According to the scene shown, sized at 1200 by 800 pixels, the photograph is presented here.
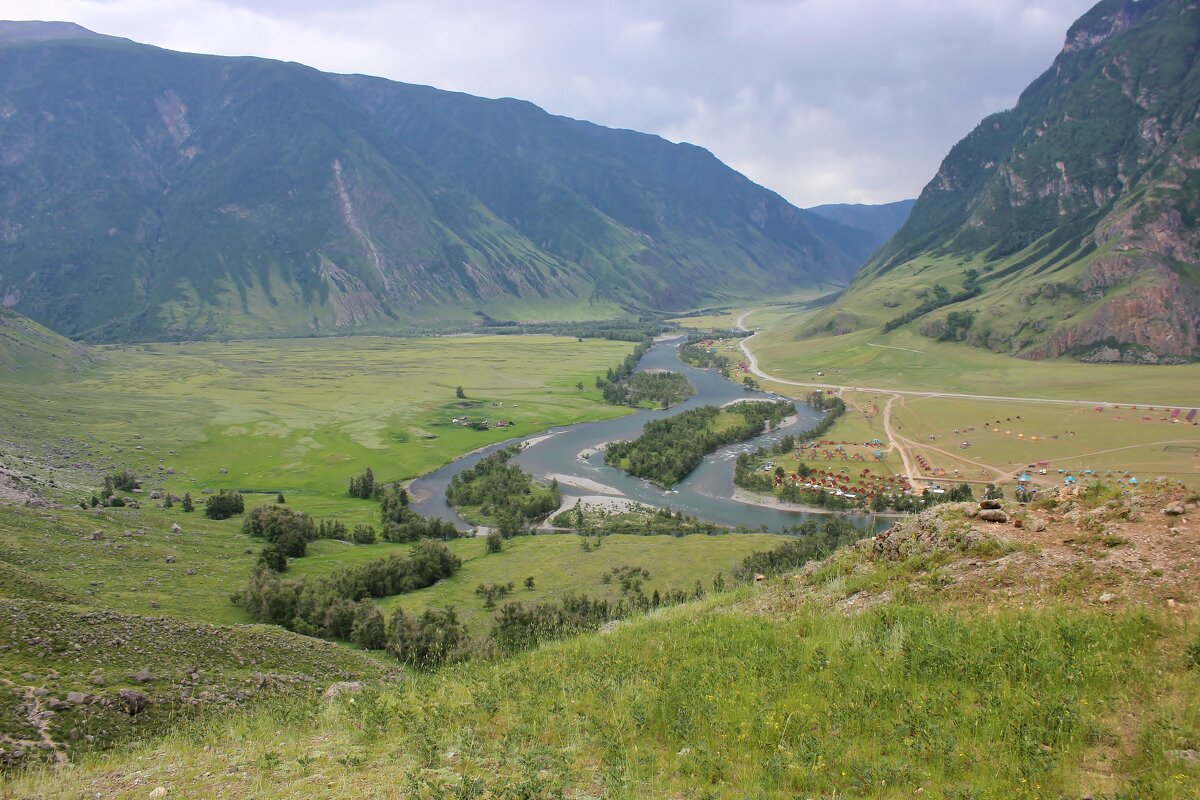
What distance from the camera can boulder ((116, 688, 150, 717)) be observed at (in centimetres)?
1883

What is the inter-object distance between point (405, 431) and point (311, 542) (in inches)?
2299

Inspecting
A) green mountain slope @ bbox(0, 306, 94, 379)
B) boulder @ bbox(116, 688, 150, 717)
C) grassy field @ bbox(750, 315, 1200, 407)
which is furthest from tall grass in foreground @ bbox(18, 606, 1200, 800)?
green mountain slope @ bbox(0, 306, 94, 379)

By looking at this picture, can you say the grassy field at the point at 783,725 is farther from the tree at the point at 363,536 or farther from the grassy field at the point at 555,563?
the tree at the point at 363,536

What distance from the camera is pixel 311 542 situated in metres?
65.1

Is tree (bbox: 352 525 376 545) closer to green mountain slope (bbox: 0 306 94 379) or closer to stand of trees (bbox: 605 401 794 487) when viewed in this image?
stand of trees (bbox: 605 401 794 487)

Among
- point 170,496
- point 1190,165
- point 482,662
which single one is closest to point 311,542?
point 170,496


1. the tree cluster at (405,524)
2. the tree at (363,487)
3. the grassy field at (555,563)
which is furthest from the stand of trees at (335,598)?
the tree at (363,487)

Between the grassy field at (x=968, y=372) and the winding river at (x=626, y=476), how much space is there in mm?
34072

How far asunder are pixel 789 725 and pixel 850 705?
3.55 ft

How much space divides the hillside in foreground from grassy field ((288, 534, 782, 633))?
36.4 m

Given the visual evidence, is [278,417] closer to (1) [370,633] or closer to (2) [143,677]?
(1) [370,633]

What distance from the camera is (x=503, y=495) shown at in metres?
87.5

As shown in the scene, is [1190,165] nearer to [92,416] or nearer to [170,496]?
[170,496]

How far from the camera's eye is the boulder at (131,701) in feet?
61.8
